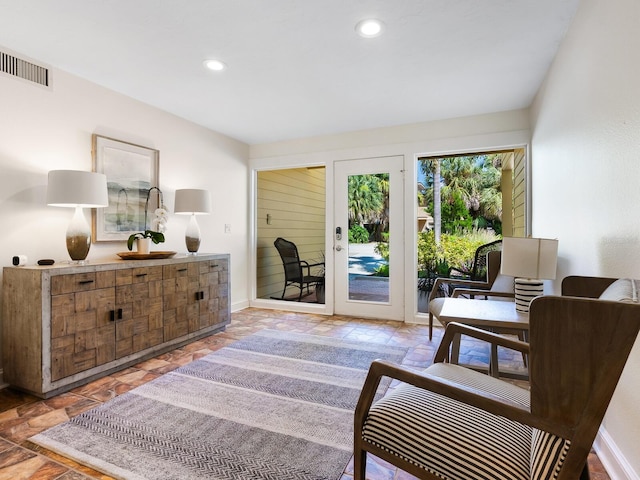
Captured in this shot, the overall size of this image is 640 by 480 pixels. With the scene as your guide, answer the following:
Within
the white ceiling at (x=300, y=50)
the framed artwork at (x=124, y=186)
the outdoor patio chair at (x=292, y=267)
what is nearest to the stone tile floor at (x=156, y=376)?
the outdoor patio chair at (x=292, y=267)

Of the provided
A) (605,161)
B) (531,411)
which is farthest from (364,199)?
(531,411)

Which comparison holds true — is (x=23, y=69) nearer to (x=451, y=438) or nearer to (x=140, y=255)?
(x=140, y=255)

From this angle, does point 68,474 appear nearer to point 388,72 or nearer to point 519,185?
point 388,72

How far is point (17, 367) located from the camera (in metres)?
2.31

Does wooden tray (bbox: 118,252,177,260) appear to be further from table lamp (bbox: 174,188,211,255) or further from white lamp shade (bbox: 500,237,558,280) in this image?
white lamp shade (bbox: 500,237,558,280)

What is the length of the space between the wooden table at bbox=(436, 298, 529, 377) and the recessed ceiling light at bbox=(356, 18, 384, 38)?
187cm

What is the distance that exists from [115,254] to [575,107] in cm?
371

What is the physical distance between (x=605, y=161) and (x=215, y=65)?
261cm

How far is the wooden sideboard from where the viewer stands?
2.21 m

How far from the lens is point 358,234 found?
444 cm

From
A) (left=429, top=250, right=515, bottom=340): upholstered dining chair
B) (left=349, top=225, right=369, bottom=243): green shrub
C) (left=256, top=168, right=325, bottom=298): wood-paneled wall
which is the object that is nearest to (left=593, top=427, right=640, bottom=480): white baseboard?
(left=429, top=250, right=515, bottom=340): upholstered dining chair

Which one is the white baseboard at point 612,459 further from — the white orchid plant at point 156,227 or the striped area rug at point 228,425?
the white orchid plant at point 156,227

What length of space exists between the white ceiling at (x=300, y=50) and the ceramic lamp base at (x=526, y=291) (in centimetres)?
164

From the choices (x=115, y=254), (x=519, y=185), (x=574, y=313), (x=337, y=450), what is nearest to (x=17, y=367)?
(x=115, y=254)
